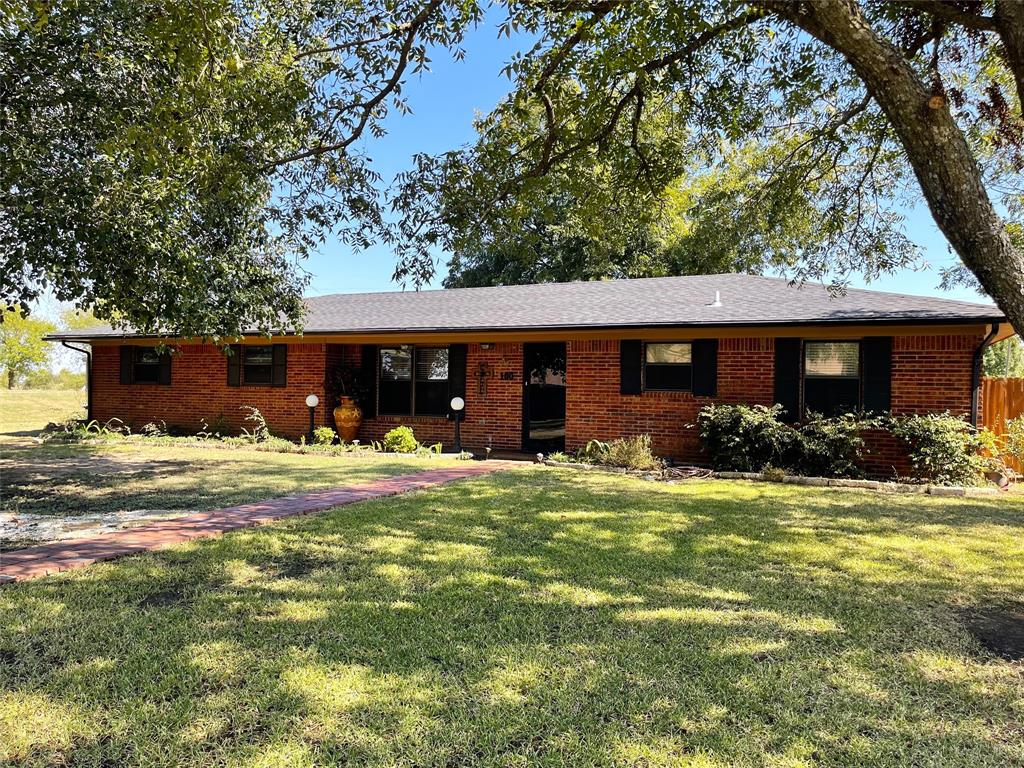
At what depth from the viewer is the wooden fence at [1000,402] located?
34.4 ft

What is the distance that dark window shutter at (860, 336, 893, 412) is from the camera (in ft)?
33.3

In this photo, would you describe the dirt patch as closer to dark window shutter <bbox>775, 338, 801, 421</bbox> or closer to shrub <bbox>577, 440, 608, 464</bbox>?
dark window shutter <bbox>775, 338, 801, 421</bbox>

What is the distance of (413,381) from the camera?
1424 cm

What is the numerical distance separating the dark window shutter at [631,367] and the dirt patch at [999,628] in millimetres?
7773

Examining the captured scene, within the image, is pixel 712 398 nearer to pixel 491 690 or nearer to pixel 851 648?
pixel 851 648

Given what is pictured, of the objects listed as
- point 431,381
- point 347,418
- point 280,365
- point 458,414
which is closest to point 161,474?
point 347,418

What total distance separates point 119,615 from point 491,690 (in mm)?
2302

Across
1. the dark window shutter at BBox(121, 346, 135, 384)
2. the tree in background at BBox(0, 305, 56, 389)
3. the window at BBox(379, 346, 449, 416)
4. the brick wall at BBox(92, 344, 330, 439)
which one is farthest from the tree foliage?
the tree in background at BBox(0, 305, 56, 389)

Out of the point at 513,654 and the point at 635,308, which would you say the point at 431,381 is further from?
the point at 513,654

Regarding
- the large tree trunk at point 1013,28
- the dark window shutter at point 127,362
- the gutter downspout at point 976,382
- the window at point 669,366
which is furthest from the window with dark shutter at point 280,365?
the large tree trunk at point 1013,28

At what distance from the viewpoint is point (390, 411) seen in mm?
14477

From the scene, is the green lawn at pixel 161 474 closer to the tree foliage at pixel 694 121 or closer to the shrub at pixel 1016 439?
the tree foliage at pixel 694 121

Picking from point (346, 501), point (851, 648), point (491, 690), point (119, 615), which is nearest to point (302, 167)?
point (346, 501)

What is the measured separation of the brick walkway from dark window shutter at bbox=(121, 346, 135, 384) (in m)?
11.4
